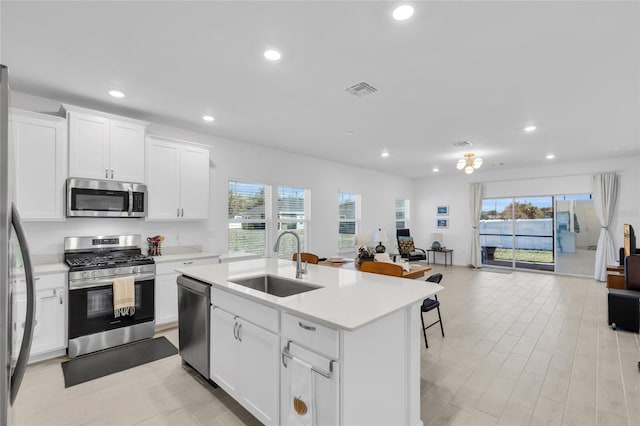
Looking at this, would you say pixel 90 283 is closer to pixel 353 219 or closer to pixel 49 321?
pixel 49 321

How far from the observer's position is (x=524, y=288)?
6012 millimetres

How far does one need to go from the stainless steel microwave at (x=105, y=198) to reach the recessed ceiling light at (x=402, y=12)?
340cm

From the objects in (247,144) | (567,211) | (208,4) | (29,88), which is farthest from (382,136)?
(567,211)

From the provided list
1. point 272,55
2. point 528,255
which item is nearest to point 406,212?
point 528,255

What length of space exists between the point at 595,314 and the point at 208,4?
6.15 meters

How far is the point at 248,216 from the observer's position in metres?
5.25

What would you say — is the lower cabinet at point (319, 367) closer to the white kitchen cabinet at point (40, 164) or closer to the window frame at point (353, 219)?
the white kitchen cabinet at point (40, 164)

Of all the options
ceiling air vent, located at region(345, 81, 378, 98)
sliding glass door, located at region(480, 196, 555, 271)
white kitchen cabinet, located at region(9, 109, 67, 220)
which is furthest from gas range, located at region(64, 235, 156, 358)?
sliding glass door, located at region(480, 196, 555, 271)

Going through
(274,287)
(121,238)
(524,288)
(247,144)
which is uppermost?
(247,144)

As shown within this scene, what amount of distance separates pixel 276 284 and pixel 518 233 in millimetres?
7916

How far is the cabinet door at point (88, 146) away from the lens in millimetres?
3182

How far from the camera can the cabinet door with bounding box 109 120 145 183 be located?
11.3ft

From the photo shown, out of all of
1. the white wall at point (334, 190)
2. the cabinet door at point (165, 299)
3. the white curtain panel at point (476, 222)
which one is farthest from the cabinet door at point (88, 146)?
the white curtain panel at point (476, 222)

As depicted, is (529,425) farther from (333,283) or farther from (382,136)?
(382,136)
